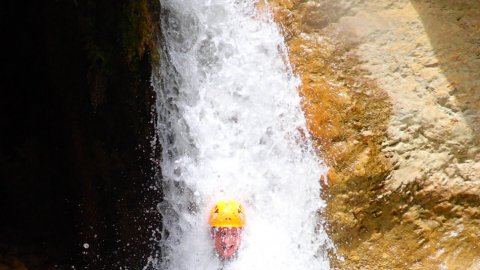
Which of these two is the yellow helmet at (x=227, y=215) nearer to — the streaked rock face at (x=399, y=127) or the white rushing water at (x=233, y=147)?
the white rushing water at (x=233, y=147)

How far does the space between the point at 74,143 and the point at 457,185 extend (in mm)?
3465

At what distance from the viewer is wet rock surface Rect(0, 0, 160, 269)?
333 cm

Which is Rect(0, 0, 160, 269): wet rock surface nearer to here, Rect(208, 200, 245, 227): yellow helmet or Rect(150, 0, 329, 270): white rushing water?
Rect(150, 0, 329, 270): white rushing water

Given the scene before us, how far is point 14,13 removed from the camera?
315 cm

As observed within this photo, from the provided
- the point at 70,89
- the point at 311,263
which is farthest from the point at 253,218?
the point at 70,89

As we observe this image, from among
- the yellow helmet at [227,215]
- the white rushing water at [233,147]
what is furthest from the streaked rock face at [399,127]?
the yellow helmet at [227,215]

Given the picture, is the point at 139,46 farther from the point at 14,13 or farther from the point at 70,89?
the point at 14,13

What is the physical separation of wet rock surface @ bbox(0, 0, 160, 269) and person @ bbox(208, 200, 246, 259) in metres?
0.78

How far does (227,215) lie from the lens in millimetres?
4121

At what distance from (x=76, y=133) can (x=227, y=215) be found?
1627 mm

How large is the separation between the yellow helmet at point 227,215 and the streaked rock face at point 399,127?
0.91 metres

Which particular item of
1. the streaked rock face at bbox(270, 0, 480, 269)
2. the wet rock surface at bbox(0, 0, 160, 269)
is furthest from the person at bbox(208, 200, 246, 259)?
the streaked rock face at bbox(270, 0, 480, 269)

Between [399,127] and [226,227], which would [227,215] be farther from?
[399,127]

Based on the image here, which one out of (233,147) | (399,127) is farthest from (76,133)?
(399,127)
